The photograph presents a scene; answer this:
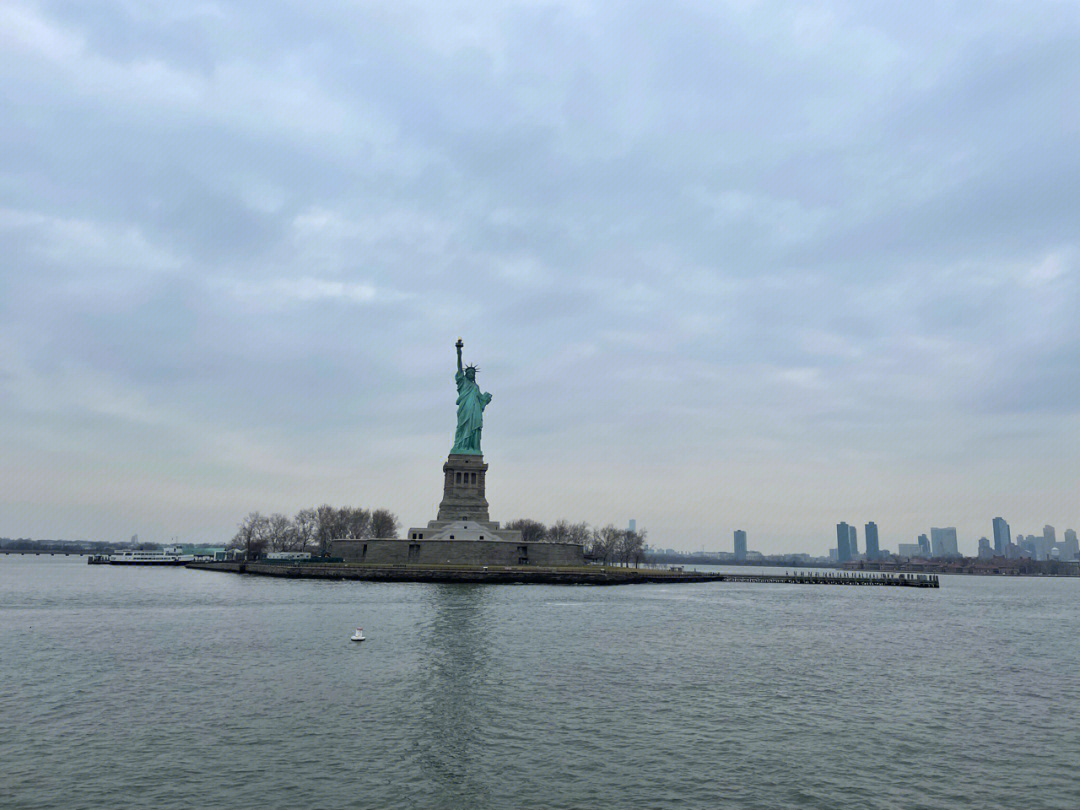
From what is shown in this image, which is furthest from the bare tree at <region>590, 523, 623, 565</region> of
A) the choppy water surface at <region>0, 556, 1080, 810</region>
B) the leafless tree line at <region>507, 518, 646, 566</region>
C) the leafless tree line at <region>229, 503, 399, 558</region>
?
the choppy water surface at <region>0, 556, 1080, 810</region>

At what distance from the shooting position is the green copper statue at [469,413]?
12175cm

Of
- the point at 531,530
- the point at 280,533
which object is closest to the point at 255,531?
the point at 280,533

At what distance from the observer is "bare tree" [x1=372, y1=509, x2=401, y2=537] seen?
162000 millimetres

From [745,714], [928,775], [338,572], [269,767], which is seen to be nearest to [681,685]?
[745,714]

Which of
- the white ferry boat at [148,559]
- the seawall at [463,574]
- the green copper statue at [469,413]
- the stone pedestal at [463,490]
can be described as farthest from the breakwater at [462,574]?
the white ferry boat at [148,559]

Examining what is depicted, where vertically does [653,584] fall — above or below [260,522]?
below

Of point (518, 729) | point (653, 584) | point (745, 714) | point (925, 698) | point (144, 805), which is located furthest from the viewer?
point (653, 584)

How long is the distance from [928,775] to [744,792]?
19.4 ft

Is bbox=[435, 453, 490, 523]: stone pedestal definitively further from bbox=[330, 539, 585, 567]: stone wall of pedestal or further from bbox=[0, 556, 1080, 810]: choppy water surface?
bbox=[0, 556, 1080, 810]: choppy water surface

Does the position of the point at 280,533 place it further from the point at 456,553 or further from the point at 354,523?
the point at 456,553

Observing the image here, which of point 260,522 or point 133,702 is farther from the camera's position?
point 260,522

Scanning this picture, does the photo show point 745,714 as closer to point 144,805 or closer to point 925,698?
point 925,698

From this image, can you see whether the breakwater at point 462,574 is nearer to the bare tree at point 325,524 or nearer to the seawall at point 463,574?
the seawall at point 463,574

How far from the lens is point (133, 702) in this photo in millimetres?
27891
